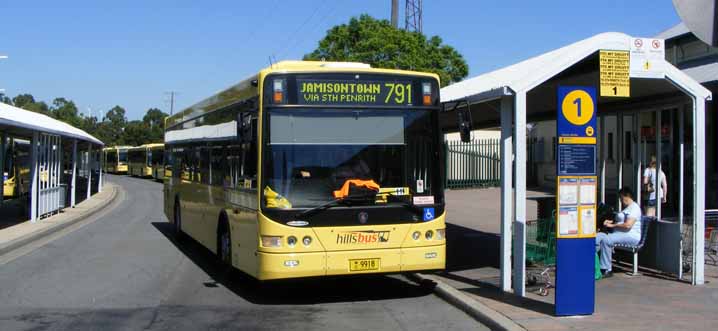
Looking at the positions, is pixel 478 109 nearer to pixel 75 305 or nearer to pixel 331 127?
pixel 331 127

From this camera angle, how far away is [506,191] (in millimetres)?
9008

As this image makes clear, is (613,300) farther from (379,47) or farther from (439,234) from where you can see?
(379,47)

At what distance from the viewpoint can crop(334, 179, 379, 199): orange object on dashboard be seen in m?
8.68

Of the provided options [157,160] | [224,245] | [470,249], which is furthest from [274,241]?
[157,160]

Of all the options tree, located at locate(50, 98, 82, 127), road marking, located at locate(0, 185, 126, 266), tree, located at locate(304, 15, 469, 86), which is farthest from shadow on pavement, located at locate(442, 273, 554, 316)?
tree, located at locate(50, 98, 82, 127)

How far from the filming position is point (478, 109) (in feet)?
41.3

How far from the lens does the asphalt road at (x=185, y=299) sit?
25.8 ft

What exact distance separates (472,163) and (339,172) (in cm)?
2694

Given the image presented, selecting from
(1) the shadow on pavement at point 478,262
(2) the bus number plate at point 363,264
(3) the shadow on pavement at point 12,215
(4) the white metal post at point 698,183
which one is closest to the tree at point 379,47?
(3) the shadow on pavement at point 12,215

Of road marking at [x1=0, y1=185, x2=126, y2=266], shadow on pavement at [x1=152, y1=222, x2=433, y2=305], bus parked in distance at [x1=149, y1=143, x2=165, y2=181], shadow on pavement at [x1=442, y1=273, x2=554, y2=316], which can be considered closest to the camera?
shadow on pavement at [x1=442, y1=273, x2=554, y2=316]

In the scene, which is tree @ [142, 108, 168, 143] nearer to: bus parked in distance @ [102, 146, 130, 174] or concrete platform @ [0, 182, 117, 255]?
bus parked in distance @ [102, 146, 130, 174]

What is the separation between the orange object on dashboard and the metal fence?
26.0m

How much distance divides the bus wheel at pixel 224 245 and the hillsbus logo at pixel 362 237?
7.63 ft

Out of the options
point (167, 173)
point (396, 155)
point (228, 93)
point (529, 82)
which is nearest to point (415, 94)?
point (396, 155)
